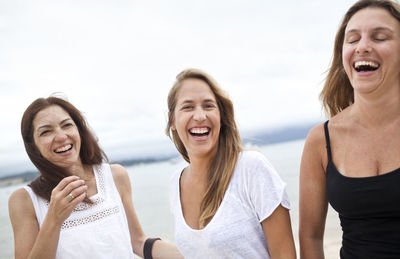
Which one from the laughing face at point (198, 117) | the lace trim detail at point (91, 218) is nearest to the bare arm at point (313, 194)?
the laughing face at point (198, 117)

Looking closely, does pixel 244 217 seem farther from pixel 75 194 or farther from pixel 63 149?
pixel 63 149

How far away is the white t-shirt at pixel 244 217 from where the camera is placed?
2.33m

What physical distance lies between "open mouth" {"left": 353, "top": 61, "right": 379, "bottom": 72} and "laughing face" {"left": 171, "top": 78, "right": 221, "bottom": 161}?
105 cm

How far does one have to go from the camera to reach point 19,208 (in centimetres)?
285

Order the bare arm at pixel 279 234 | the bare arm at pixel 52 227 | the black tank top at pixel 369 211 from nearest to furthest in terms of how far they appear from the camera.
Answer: the black tank top at pixel 369 211, the bare arm at pixel 279 234, the bare arm at pixel 52 227

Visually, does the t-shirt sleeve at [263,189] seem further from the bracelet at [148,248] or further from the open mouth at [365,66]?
the bracelet at [148,248]

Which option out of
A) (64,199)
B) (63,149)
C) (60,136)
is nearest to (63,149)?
(63,149)

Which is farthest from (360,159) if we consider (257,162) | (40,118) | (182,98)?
(40,118)

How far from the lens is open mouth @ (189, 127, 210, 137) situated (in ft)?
8.77

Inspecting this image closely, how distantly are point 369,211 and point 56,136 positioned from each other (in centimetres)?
245

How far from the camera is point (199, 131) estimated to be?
268 cm

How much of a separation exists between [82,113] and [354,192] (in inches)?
97.2

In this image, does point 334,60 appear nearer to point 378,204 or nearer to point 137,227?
point 378,204

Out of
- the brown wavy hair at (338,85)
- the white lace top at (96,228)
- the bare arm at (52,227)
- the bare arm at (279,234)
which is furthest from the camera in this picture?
the white lace top at (96,228)
